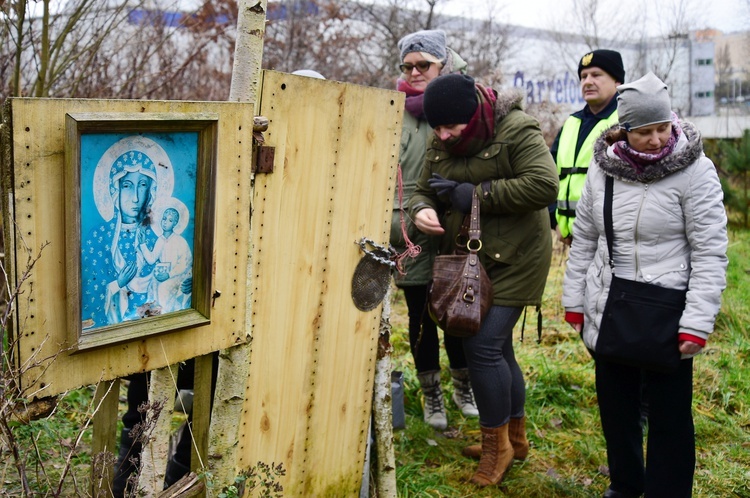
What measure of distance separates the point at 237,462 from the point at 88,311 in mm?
962

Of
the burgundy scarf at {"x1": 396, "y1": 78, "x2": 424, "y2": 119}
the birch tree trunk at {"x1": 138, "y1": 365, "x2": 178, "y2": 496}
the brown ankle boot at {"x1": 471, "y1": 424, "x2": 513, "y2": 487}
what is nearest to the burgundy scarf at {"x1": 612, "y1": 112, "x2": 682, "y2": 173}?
the burgundy scarf at {"x1": 396, "y1": 78, "x2": 424, "y2": 119}

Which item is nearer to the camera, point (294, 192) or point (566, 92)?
point (294, 192)

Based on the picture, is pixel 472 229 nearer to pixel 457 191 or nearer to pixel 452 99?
pixel 457 191

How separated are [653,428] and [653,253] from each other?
75cm

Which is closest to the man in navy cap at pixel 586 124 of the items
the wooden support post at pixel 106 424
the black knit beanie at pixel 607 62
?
the black knit beanie at pixel 607 62

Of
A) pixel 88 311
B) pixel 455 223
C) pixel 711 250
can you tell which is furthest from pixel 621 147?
pixel 88 311

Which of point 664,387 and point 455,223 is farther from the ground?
point 455,223

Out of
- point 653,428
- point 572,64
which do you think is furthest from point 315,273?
point 572,64

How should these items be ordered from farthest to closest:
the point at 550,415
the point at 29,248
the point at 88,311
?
the point at 550,415
the point at 88,311
the point at 29,248

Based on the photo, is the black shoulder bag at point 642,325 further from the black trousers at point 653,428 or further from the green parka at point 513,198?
the green parka at point 513,198

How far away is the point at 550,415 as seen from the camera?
4730 millimetres

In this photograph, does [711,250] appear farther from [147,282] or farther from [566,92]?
[566,92]

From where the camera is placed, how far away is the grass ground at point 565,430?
380 cm

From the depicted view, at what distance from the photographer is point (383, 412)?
10.7 ft
